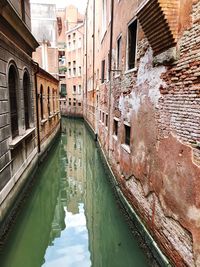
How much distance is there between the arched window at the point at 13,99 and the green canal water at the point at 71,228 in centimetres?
205

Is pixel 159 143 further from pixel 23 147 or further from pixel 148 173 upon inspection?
pixel 23 147

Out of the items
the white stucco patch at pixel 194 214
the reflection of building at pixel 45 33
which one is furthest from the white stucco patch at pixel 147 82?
the reflection of building at pixel 45 33

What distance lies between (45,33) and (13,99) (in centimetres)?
1525

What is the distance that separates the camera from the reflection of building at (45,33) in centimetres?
1953

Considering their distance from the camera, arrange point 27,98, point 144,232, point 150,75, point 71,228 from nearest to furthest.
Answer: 1. point 150,75
2. point 144,232
3. point 71,228
4. point 27,98

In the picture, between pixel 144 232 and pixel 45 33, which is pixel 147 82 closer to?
pixel 144 232

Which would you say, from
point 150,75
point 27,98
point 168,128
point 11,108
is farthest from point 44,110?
point 168,128

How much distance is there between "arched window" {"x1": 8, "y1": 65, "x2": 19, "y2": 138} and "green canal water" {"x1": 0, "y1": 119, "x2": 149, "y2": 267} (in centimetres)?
205

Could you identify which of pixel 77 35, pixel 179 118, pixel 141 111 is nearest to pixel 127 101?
pixel 141 111

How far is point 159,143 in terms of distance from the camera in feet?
13.1

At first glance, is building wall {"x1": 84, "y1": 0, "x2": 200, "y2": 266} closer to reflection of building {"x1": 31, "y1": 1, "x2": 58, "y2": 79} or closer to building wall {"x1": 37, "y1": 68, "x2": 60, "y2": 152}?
building wall {"x1": 37, "y1": 68, "x2": 60, "y2": 152}

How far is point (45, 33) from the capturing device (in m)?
19.7

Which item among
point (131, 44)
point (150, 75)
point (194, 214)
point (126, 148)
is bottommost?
point (194, 214)

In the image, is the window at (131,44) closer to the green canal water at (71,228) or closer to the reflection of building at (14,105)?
the reflection of building at (14,105)
